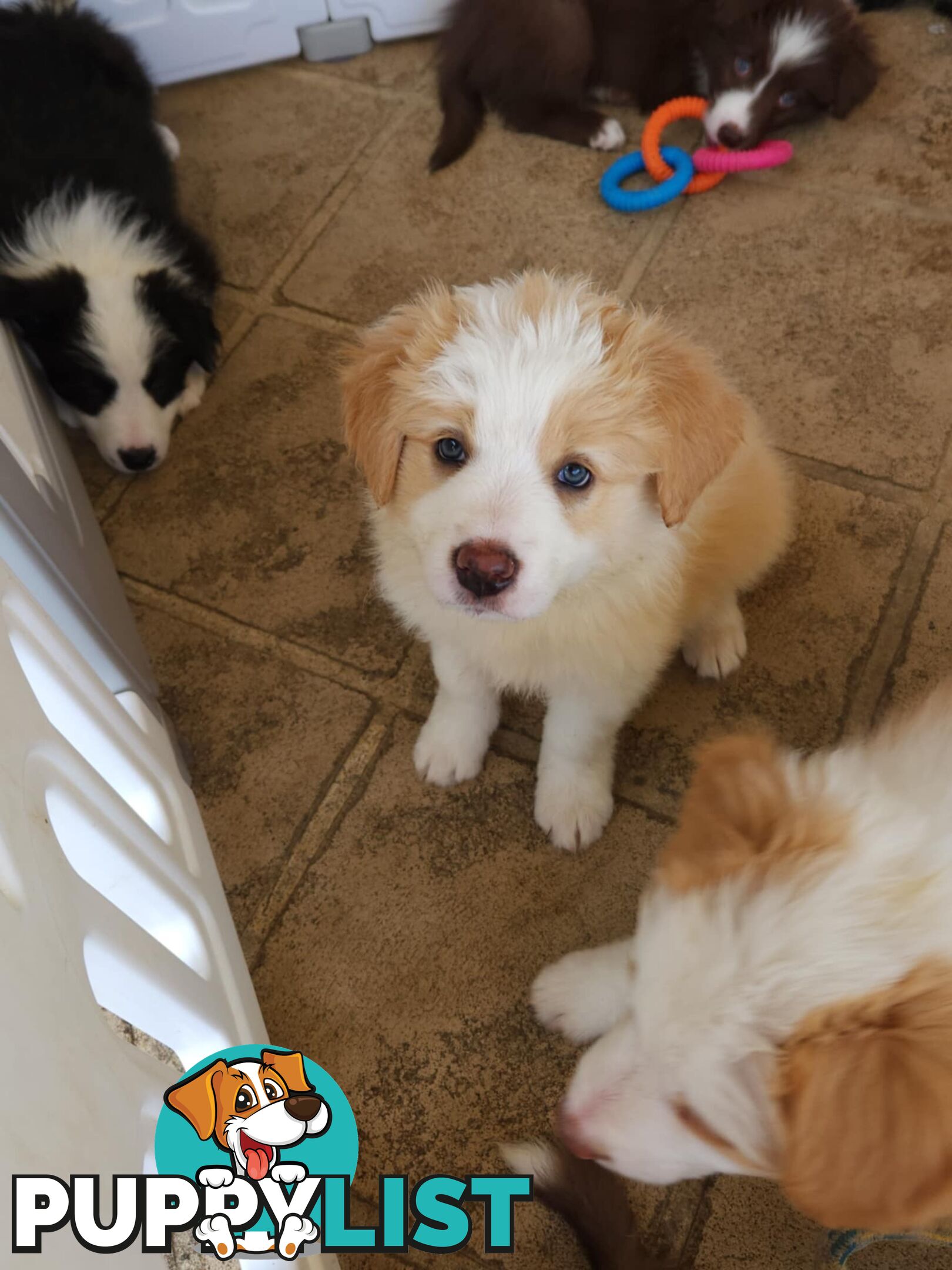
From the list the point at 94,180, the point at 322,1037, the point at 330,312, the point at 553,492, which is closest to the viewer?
the point at 553,492

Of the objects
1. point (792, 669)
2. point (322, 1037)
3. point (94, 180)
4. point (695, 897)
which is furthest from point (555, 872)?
point (94, 180)

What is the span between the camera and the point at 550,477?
1.26 m

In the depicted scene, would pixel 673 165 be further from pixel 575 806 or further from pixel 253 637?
pixel 575 806

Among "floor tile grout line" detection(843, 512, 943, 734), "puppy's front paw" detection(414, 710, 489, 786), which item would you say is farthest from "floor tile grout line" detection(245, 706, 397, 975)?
"floor tile grout line" detection(843, 512, 943, 734)

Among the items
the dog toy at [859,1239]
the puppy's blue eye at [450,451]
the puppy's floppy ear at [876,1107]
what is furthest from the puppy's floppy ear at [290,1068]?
the puppy's blue eye at [450,451]

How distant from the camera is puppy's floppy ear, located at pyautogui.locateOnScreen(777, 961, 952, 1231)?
79cm

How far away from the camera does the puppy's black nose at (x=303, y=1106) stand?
1.09 meters

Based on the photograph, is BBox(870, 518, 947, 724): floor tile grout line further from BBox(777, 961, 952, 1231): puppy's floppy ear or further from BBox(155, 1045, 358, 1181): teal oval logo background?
BBox(155, 1045, 358, 1181): teal oval logo background

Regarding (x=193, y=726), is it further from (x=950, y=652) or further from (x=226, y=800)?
(x=950, y=652)

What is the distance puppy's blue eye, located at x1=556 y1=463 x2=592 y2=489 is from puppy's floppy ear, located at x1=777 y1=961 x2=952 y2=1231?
718 mm

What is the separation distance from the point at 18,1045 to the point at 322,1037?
101 cm

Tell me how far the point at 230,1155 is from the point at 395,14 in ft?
10.2

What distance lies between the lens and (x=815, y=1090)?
838 millimetres

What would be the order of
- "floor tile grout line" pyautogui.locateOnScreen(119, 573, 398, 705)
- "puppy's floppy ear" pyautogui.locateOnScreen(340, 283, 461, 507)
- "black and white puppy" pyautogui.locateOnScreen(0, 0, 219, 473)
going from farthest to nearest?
"black and white puppy" pyautogui.locateOnScreen(0, 0, 219, 473) < "floor tile grout line" pyautogui.locateOnScreen(119, 573, 398, 705) < "puppy's floppy ear" pyautogui.locateOnScreen(340, 283, 461, 507)
